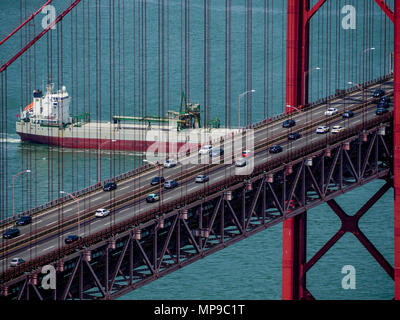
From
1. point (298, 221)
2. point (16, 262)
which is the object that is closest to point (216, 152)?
point (298, 221)

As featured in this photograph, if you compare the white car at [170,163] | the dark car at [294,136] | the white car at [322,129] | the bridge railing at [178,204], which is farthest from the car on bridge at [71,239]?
the white car at [322,129]

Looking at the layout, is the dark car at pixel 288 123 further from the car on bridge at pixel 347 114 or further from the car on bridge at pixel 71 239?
the car on bridge at pixel 71 239

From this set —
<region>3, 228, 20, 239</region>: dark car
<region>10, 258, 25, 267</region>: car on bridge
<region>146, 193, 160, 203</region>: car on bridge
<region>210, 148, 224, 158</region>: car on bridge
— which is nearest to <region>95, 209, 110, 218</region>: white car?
<region>146, 193, 160, 203</region>: car on bridge

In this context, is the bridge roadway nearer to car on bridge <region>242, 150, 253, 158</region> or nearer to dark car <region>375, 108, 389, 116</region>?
car on bridge <region>242, 150, 253, 158</region>

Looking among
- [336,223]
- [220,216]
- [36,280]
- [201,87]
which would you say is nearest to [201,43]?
[201,87]

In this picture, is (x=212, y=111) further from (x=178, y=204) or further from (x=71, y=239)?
(x=71, y=239)

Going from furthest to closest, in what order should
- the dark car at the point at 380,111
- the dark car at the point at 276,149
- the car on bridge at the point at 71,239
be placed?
the dark car at the point at 380,111, the dark car at the point at 276,149, the car on bridge at the point at 71,239
